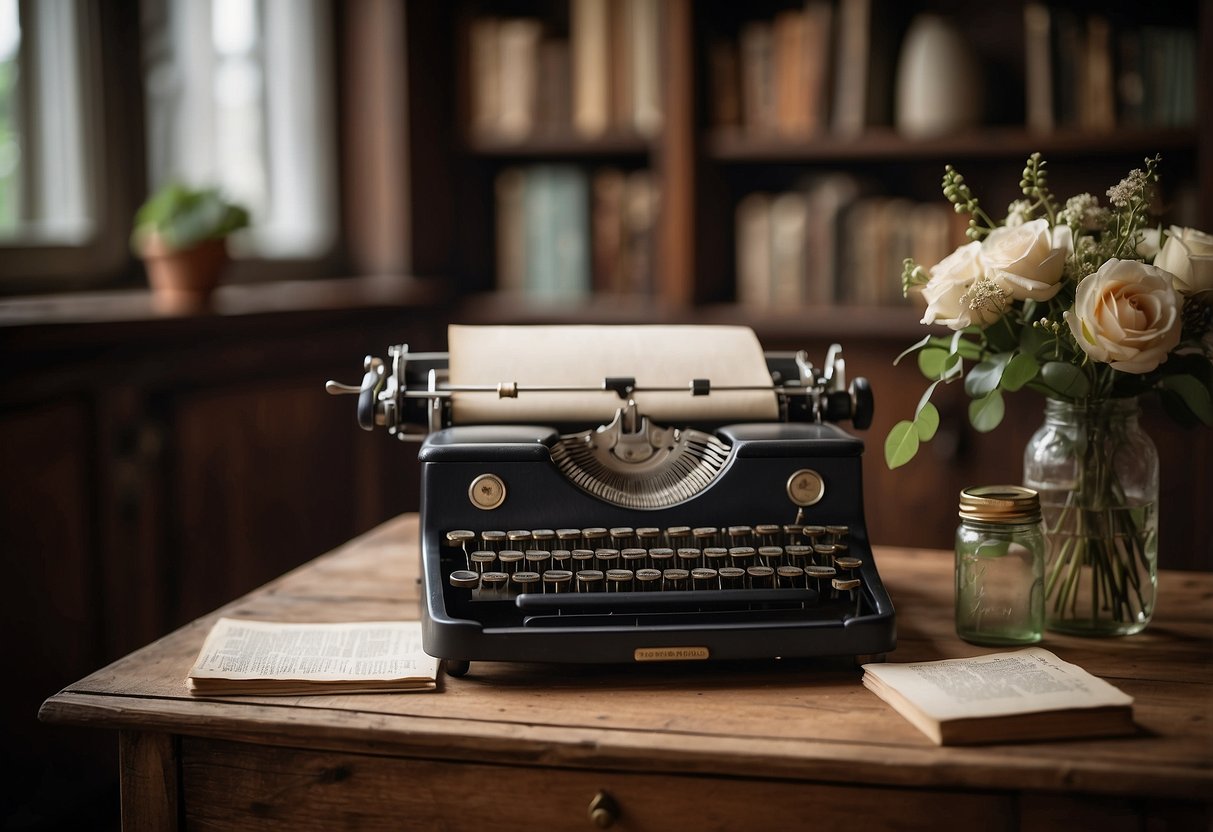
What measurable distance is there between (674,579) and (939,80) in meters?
1.98

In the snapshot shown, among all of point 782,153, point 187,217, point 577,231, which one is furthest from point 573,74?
point 187,217

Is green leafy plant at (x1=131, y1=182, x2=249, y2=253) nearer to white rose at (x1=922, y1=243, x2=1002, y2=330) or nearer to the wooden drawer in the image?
the wooden drawer

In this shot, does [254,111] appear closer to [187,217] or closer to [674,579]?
[187,217]

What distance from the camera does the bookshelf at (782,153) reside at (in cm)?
283

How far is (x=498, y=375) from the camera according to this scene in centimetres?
143

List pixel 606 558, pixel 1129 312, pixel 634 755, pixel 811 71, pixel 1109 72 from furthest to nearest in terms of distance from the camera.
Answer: pixel 811 71
pixel 1109 72
pixel 606 558
pixel 1129 312
pixel 634 755

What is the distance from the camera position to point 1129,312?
46.9 inches

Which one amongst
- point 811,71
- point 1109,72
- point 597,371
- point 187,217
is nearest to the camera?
point 597,371

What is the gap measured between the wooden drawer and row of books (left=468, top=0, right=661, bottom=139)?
2149 mm

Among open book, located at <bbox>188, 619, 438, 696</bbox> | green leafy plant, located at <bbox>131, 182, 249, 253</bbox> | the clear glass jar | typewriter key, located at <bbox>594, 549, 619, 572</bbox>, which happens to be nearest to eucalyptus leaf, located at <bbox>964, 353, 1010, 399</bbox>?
the clear glass jar

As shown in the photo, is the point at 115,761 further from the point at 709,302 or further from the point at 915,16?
the point at 915,16

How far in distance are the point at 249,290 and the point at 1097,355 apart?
200 cm

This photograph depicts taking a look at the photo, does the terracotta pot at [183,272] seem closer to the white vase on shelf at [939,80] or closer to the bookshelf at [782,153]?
the bookshelf at [782,153]

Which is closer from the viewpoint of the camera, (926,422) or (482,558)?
(482,558)
